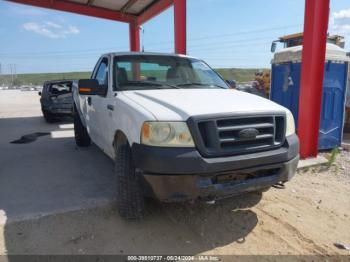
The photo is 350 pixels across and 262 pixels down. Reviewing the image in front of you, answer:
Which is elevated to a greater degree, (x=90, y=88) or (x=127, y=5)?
(x=127, y=5)

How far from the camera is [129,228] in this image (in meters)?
3.20

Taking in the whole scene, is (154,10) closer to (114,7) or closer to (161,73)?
(114,7)

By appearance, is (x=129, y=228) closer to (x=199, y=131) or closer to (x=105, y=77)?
(x=199, y=131)

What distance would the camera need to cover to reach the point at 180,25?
793 cm

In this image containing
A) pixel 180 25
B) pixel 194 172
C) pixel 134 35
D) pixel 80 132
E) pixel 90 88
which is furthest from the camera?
pixel 134 35

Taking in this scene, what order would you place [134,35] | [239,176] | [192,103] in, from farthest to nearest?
[134,35]
[192,103]
[239,176]

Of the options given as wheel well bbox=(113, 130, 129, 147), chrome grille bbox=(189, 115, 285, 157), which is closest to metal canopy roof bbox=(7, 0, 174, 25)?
wheel well bbox=(113, 130, 129, 147)

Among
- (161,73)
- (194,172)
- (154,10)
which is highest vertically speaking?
(154,10)

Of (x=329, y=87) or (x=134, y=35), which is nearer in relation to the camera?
(x=329, y=87)

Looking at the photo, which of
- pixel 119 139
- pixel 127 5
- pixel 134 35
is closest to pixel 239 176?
pixel 119 139

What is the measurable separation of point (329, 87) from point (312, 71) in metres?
1.21

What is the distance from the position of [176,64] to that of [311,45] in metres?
2.27

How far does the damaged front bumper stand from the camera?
266cm

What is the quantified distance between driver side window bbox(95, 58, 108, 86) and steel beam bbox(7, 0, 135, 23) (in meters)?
7.72
